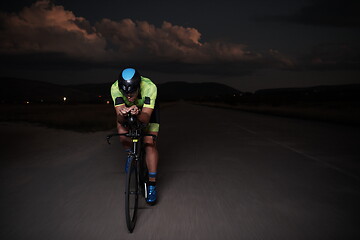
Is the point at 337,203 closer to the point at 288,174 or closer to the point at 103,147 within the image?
the point at 288,174

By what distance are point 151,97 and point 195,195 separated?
1744mm

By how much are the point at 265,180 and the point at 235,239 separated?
8.54ft

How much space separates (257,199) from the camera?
4.61m

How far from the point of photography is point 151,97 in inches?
152

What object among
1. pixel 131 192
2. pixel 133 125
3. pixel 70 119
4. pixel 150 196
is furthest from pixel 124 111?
pixel 70 119

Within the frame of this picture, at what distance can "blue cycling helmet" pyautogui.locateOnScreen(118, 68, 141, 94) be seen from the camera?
3449 millimetres

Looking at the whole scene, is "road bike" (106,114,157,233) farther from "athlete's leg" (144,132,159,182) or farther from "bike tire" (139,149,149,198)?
"bike tire" (139,149,149,198)

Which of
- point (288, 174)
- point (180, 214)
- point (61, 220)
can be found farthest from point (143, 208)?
point (288, 174)

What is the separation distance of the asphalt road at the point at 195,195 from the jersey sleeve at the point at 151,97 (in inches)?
51.7

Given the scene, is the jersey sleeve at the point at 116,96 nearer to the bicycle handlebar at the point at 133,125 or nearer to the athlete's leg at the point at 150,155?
the bicycle handlebar at the point at 133,125

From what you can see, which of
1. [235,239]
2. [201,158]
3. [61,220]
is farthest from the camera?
[201,158]

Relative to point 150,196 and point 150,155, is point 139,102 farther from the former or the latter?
point 150,196

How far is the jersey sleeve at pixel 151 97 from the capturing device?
376 cm

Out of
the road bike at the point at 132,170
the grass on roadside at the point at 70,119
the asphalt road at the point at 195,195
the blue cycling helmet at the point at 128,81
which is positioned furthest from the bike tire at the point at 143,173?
the grass on roadside at the point at 70,119
